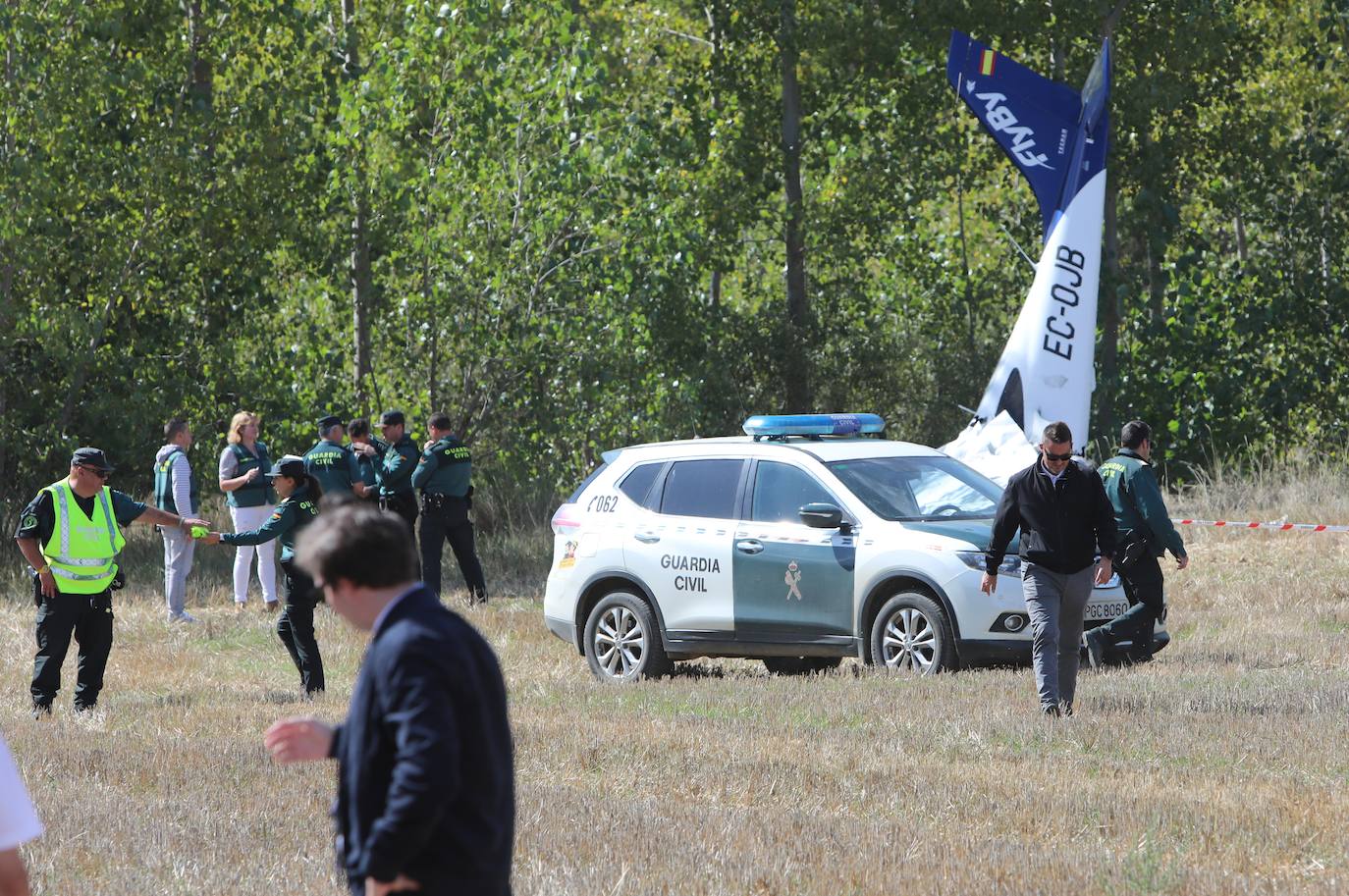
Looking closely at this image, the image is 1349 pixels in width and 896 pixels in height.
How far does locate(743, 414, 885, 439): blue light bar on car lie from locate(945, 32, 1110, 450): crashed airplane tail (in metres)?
5.65

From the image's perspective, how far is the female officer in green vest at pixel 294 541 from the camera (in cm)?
1187

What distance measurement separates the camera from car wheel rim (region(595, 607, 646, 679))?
13453 millimetres

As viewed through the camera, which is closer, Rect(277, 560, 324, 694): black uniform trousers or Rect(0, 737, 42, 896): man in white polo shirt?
Rect(0, 737, 42, 896): man in white polo shirt

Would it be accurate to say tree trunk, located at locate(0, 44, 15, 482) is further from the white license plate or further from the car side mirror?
the white license plate

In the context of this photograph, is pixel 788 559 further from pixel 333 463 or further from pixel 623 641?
pixel 333 463

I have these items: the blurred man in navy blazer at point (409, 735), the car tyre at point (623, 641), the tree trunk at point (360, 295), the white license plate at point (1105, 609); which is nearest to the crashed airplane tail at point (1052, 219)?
the white license plate at point (1105, 609)

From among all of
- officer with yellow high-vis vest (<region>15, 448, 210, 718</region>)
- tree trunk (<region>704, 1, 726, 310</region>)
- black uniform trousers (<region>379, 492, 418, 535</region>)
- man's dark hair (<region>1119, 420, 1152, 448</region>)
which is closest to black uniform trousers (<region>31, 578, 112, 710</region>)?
officer with yellow high-vis vest (<region>15, 448, 210, 718</region>)

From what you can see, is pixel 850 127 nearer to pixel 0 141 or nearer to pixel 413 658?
pixel 0 141

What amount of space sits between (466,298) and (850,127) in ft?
24.6

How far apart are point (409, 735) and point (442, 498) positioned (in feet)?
46.0

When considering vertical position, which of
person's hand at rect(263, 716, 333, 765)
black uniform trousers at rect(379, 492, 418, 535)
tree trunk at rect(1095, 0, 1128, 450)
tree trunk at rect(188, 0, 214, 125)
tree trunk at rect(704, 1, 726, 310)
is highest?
tree trunk at rect(704, 1, 726, 310)

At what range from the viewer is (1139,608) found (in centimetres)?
1253

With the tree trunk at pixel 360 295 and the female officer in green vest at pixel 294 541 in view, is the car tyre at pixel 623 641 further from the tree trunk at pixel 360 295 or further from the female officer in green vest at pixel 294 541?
the tree trunk at pixel 360 295

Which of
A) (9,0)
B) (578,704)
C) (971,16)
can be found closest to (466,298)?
(9,0)
